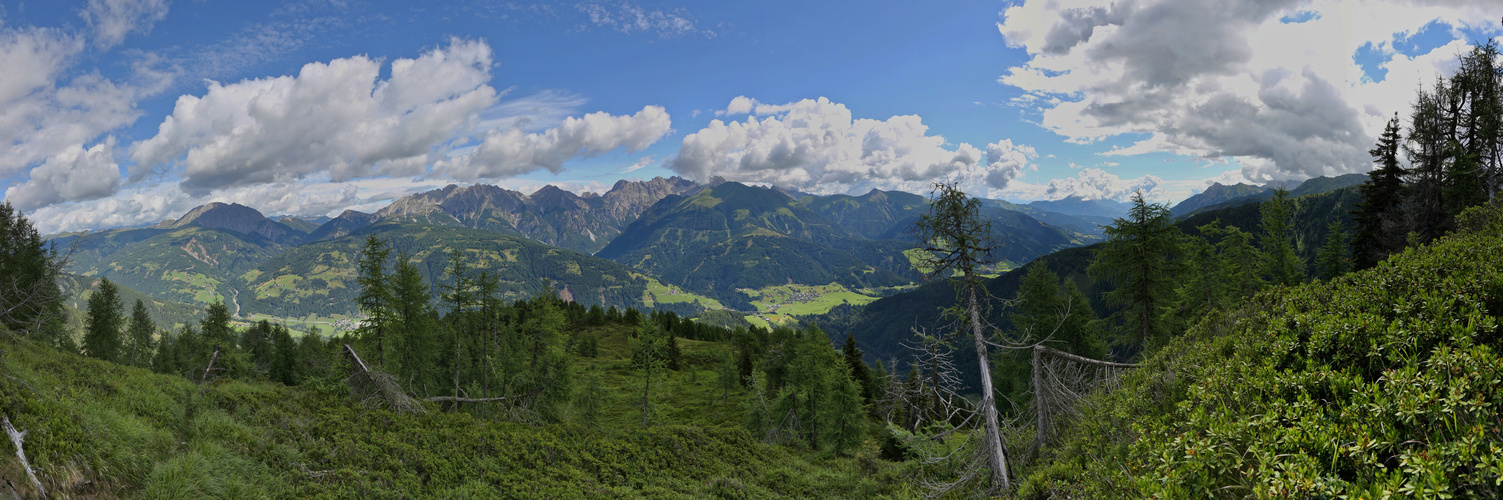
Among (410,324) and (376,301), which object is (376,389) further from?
(410,324)

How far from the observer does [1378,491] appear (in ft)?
11.9

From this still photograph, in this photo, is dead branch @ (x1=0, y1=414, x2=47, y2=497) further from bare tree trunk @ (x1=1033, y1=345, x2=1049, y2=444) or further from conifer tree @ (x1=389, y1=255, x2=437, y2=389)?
conifer tree @ (x1=389, y1=255, x2=437, y2=389)

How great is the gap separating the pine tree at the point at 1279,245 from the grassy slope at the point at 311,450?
95.8 ft

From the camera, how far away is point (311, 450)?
12.3m

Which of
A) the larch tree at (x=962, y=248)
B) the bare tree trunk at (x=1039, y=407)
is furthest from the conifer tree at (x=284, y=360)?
the bare tree trunk at (x=1039, y=407)

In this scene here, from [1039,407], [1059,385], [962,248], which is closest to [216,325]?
[962,248]

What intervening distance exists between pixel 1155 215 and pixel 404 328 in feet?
138

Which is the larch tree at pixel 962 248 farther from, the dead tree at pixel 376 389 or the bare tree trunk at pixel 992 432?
the dead tree at pixel 376 389

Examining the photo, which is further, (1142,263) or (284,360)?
(284,360)

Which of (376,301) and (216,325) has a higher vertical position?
(376,301)

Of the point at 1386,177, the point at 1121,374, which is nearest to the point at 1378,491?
the point at 1121,374

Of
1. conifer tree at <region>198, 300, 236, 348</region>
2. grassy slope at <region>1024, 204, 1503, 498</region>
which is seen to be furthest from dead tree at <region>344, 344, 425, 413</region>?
conifer tree at <region>198, 300, 236, 348</region>

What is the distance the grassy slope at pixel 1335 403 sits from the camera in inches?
155

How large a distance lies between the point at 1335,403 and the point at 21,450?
645 inches
